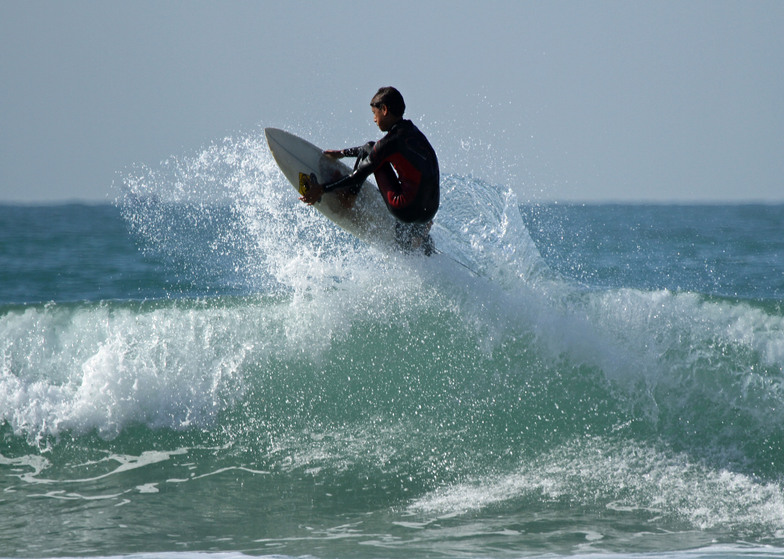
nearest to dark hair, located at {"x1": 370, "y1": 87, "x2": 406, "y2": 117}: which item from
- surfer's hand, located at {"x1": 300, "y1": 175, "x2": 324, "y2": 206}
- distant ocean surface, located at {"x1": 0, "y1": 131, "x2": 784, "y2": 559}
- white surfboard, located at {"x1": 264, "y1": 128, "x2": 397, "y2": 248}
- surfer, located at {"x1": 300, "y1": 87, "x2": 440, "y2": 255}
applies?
surfer, located at {"x1": 300, "y1": 87, "x2": 440, "y2": 255}

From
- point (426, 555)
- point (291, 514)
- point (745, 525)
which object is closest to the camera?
point (426, 555)

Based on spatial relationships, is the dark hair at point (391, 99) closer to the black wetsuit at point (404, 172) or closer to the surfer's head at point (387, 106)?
the surfer's head at point (387, 106)

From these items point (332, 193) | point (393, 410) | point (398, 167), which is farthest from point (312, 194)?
point (393, 410)

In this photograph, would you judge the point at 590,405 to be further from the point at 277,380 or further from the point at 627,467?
the point at 277,380

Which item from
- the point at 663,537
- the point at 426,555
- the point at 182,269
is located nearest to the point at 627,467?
the point at 663,537

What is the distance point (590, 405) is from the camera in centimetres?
596

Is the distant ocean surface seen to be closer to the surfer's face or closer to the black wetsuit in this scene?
the black wetsuit

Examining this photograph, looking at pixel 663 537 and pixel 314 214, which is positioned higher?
pixel 314 214

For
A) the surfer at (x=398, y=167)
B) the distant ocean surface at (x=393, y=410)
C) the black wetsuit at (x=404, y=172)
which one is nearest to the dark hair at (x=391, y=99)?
the surfer at (x=398, y=167)

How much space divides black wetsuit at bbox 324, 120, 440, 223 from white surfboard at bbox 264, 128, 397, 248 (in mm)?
493

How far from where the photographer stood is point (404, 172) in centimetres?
560

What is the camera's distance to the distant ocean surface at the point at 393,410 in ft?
15.6

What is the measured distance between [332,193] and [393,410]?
1880 millimetres

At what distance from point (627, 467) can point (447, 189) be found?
312 centimetres
